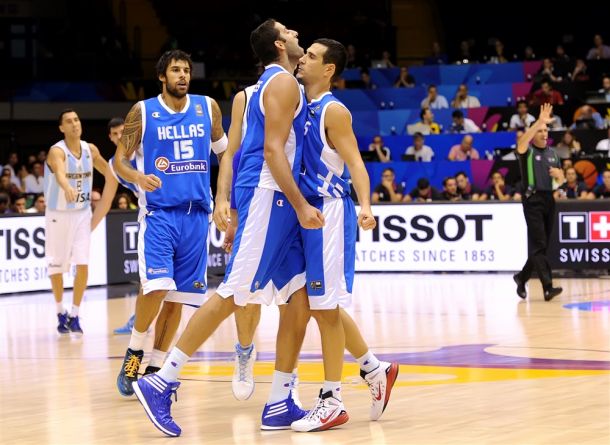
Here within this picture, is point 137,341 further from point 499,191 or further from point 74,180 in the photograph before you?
point 499,191

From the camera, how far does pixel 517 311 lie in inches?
509

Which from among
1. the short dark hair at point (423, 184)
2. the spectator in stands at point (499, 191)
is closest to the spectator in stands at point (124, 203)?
the short dark hair at point (423, 184)

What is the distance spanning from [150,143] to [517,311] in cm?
607

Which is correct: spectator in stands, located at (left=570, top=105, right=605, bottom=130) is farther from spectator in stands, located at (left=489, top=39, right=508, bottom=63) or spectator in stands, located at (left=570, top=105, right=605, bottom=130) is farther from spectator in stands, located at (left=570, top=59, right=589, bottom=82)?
spectator in stands, located at (left=489, top=39, right=508, bottom=63)

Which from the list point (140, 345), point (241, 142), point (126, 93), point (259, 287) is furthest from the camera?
point (126, 93)

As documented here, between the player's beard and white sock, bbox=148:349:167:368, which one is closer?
white sock, bbox=148:349:167:368

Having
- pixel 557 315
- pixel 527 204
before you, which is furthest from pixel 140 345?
pixel 527 204

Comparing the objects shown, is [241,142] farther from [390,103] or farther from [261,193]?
[390,103]

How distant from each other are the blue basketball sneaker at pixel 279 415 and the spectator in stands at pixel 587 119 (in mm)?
15051

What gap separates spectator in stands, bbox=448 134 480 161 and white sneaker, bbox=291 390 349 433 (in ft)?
48.0

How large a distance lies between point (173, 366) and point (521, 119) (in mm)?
15925

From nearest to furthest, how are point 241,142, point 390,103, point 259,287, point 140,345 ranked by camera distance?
point 259,287
point 241,142
point 140,345
point 390,103

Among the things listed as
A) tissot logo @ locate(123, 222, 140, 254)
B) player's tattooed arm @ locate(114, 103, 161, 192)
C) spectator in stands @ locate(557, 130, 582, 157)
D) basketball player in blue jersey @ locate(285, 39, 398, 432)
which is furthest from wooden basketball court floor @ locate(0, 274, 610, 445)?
spectator in stands @ locate(557, 130, 582, 157)

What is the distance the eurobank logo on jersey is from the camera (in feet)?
26.1
